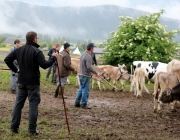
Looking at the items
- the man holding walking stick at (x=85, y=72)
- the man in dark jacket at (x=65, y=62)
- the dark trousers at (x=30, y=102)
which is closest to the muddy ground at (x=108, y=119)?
the dark trousers at (x=30, y=102)

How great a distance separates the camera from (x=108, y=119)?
1039cm

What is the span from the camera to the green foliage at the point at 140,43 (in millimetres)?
24312

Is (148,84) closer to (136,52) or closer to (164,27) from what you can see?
(136,52)

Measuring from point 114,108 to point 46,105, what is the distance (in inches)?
93.4

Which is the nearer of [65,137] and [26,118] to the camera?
[65,137]

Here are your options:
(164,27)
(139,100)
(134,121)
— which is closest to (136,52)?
(164,27)

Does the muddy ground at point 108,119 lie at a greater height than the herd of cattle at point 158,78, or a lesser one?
A: lesser

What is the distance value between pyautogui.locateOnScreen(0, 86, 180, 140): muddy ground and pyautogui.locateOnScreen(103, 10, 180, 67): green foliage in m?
9.62

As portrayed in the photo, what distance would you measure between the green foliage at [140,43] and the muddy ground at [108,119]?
379 inches

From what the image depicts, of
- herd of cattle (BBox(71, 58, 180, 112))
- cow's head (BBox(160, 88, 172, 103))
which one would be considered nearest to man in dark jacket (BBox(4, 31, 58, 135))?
cow's head (BBox(160, 88, 172, 103))

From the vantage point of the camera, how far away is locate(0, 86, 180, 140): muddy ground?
324 inches

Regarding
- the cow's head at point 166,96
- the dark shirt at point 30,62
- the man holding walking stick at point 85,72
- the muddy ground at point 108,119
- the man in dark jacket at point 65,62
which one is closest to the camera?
the dark shirt at point 30,62

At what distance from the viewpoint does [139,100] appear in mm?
15555

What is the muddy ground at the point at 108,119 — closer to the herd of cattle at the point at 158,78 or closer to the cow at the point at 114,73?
the herd of cattle at the point at 158,78
